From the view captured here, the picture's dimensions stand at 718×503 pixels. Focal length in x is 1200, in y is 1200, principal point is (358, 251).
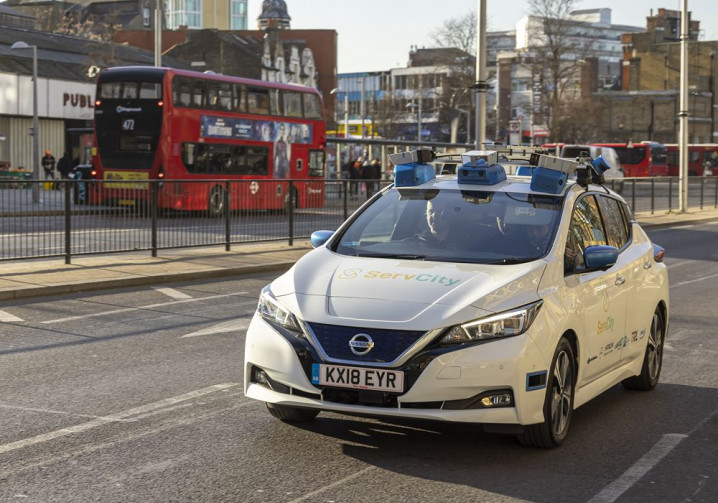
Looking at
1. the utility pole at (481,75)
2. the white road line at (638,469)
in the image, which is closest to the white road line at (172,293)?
the white road line at (638,469)

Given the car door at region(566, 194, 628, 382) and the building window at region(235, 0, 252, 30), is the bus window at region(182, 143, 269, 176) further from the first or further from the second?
the building window at region(235, 0, 252, 30)

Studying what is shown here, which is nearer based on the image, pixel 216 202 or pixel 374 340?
pixel 374 340

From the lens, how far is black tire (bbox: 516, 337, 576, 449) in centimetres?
629

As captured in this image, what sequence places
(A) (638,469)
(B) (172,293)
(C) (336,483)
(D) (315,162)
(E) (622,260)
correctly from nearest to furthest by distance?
(C) (336,483)
(A) (638,469)
(E) (622,260)
(B) (172,293)
(D) (315,162)

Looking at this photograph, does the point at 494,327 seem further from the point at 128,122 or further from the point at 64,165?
the point at 64,165

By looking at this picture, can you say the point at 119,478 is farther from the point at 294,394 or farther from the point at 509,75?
the point at 509,75

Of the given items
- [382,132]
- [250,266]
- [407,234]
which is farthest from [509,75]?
[407,234]

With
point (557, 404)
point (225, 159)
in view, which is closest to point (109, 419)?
point (557, 404)

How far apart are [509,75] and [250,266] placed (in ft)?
431

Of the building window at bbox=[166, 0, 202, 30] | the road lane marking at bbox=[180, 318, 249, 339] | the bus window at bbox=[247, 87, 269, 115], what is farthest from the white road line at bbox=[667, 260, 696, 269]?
the building window at bbox=[166, 0, 202, 30]

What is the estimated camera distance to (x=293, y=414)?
6.76 metres

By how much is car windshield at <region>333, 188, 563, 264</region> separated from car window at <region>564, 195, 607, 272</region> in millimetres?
140

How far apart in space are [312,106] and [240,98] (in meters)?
4.11

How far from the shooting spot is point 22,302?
13469 millimetres
